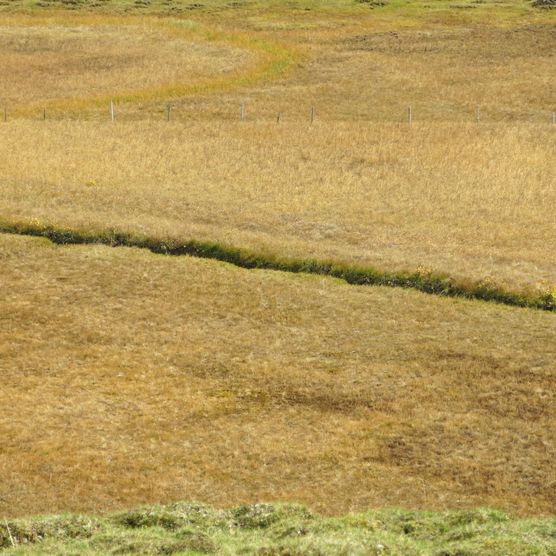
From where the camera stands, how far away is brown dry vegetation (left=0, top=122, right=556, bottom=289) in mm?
41031

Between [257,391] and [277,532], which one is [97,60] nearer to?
[257,391]

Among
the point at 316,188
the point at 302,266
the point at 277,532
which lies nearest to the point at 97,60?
the point at 316,188

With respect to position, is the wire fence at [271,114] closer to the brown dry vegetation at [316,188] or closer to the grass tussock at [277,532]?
the brown dry vegetation at [316,188]

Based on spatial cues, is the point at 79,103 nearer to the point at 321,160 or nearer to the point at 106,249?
the point at 321,160

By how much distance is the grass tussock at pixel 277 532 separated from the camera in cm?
1812

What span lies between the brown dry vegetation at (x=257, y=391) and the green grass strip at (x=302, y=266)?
36.7 inches

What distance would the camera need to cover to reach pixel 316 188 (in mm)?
51875

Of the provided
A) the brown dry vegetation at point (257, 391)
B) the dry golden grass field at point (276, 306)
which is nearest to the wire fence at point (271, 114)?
the dry golden grass field at point (276, 306)

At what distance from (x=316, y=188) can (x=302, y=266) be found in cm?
1407

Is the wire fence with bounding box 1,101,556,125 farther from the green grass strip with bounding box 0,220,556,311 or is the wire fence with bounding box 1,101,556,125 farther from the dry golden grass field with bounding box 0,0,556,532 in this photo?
the green grass strip with bounding box 0,220,556,311

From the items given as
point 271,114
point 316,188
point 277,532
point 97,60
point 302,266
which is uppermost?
point 97,60

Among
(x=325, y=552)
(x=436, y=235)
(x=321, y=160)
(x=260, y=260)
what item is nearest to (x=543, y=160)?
(x=321, y=160)

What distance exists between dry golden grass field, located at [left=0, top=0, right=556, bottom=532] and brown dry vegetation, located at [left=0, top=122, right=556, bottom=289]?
20 centimetres

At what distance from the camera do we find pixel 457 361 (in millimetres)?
30062
